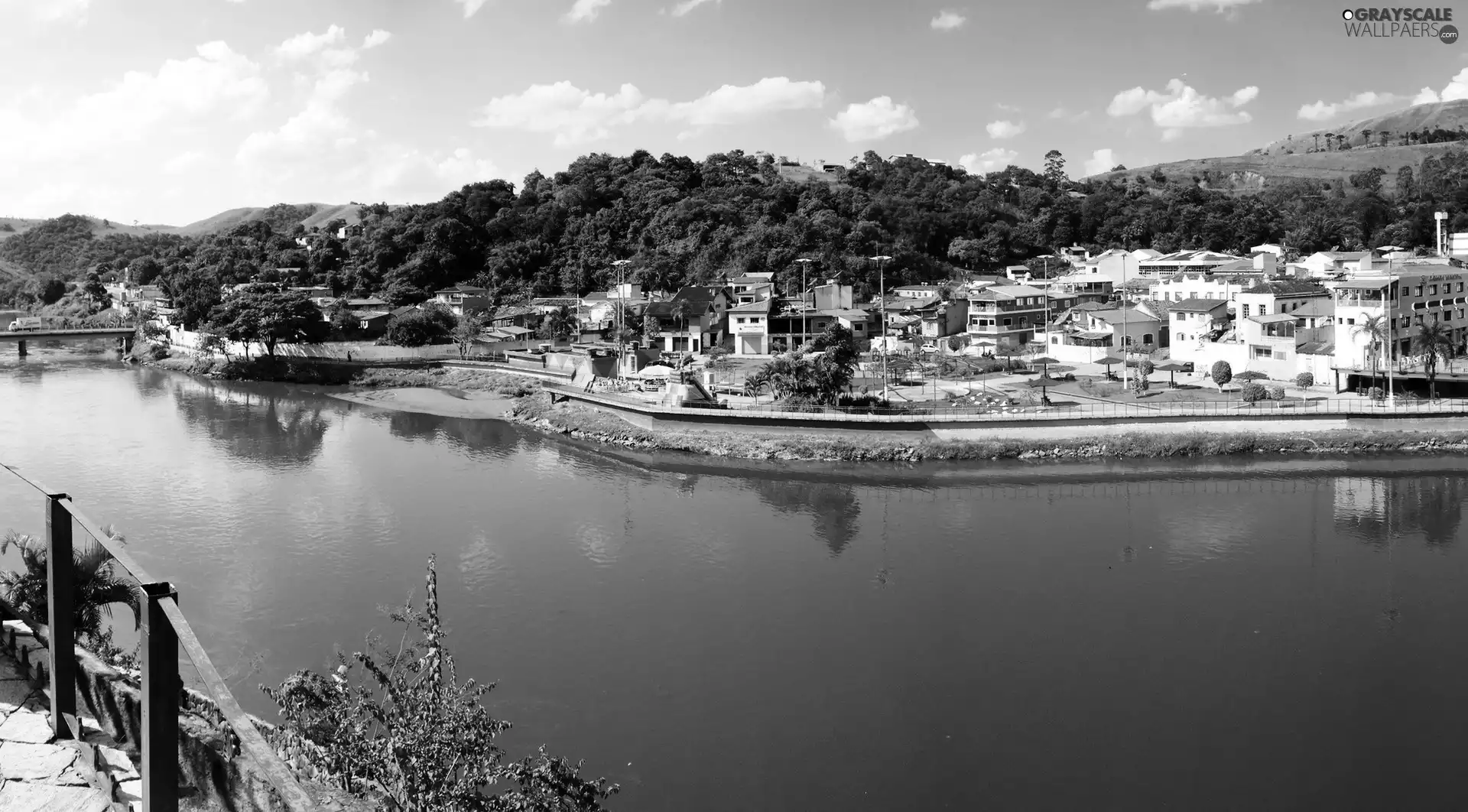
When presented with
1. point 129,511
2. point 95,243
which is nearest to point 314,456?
point 129,511

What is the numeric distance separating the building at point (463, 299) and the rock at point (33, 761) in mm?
34878

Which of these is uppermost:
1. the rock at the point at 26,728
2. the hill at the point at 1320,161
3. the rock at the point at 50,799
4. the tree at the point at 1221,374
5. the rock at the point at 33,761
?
the hill at the point at 1320,161

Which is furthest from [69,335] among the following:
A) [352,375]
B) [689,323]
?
[689,323]

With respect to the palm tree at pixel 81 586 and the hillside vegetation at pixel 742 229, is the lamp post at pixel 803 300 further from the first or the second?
the palm tree at pixel 81 586

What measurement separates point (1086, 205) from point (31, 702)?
2059 inches

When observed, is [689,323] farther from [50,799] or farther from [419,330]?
[50,799]

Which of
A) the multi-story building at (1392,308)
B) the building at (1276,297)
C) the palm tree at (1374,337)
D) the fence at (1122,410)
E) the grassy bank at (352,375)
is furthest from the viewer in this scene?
the grassy bank at (352,375)

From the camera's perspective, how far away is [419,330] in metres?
34.2

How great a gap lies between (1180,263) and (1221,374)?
19170mm

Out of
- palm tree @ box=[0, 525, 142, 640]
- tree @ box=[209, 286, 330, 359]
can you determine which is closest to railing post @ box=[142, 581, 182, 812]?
palm tree @ box=[0, 525, 142, 640]

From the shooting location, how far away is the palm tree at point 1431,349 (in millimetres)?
21016

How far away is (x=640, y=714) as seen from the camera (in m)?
9.41

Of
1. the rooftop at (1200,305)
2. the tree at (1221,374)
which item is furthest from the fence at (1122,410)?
the rooftop at (1200,305)

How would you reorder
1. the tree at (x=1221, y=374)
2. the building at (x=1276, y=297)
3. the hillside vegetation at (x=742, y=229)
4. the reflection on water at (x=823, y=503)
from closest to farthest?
the reflection on water at (x=823, y=503) → the tree at (x=1221, y=374) → the building at (x=1276, y=297) → the hillside vegetation at (x=742, y=229)
